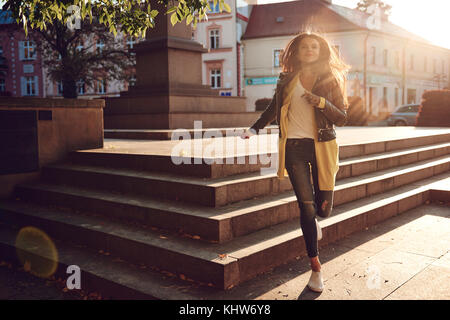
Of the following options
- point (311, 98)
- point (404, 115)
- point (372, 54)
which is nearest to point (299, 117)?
point (311, 98)

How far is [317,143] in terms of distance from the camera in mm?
3498

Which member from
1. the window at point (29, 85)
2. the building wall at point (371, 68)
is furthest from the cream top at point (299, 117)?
the window at point (29, 85)

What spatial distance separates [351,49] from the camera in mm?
35812

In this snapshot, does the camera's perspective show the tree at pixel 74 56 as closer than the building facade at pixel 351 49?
Yes

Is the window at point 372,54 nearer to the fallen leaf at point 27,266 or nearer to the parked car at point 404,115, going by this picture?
the parked car at point 404,115

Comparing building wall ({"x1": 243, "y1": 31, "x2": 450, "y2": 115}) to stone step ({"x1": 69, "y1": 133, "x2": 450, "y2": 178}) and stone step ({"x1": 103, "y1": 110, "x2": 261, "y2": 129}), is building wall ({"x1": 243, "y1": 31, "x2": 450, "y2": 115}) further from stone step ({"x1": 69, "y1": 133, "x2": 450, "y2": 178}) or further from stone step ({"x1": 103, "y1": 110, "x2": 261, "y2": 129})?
stone step ({"x1": 69, "y1": 133, "x2": 450, "y2": 178})

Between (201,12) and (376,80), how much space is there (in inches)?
1380

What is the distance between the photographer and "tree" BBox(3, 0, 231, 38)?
16.5 feet

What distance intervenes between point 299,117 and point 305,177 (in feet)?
1.61

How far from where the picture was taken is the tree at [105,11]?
5.02 m

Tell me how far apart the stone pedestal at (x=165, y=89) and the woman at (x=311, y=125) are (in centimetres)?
745

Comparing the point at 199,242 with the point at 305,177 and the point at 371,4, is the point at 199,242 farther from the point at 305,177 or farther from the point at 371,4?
the point at 371,4

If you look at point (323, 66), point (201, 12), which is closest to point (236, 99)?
point (201, 12)

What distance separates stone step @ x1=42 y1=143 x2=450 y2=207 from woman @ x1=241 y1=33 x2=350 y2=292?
111 cm
